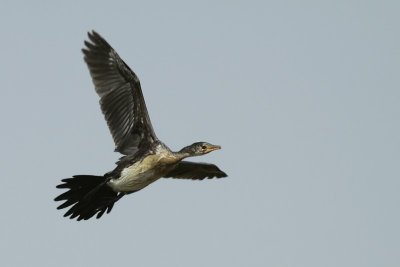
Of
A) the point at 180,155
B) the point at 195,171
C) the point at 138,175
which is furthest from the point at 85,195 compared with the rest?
the point at 195,171

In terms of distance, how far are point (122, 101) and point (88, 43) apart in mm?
1145

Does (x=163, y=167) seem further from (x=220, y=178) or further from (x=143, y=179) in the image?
(x=220, y=178)

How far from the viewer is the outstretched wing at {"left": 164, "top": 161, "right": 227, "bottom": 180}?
12406mm

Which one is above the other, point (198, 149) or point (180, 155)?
point (198, 149)

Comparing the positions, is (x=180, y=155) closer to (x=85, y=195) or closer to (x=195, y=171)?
(x=85, y=195)

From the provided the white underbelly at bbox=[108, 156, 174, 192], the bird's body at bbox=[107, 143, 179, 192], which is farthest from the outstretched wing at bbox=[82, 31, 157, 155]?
the white underbelly at bbox=[108, 156, 174, 192]

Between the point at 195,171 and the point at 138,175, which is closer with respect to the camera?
the point at 138,175

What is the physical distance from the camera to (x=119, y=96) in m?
11.4

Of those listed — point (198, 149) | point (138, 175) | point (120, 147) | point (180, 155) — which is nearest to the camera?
point (138, 175)

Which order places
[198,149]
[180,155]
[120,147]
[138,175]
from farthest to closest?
[120,147]
[198,149]
[180,155]
[138,175]

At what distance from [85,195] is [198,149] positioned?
6.32 ft

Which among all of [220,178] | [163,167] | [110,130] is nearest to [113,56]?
[110,130]

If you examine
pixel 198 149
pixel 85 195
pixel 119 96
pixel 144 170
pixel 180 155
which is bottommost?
pixel 85 195

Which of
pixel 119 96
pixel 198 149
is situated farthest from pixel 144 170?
pixel 119 96
